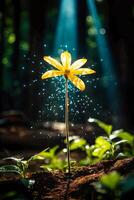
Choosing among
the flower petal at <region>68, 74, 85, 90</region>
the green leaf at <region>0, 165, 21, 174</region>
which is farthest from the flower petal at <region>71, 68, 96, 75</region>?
the green leaf at <region>0, 165, 21, 174</region>

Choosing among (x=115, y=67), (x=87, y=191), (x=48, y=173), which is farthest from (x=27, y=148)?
(x=87, y=191)

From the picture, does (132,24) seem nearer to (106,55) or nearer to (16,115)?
(106,55)

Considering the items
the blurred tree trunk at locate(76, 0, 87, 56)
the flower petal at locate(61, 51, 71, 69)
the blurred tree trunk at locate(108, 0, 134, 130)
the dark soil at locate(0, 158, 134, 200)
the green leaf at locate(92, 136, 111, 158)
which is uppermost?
the blurred tree trunk at locate(76, 0, 87, 56)

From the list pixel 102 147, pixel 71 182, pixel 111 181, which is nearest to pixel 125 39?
pixel 102 147

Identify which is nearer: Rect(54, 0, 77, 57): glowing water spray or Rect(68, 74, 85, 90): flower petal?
Rect(68, 74, 85, 90): flower petal

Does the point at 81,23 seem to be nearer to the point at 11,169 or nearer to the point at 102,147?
the point at 102,147

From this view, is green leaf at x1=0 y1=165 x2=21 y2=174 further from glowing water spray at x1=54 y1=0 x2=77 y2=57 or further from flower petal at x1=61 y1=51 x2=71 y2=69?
glowing water spray at x1=54 y1=0 x2=77 y2=57

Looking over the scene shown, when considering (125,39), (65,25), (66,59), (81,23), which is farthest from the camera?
(65,25)

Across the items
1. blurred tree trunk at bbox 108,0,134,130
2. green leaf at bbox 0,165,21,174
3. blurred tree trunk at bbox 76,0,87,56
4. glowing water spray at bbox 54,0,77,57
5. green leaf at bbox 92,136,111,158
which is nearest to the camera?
green leaf at bbox 0,165,21,174

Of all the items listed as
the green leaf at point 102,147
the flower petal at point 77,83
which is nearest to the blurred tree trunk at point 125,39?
the green leaf at point 102,147
